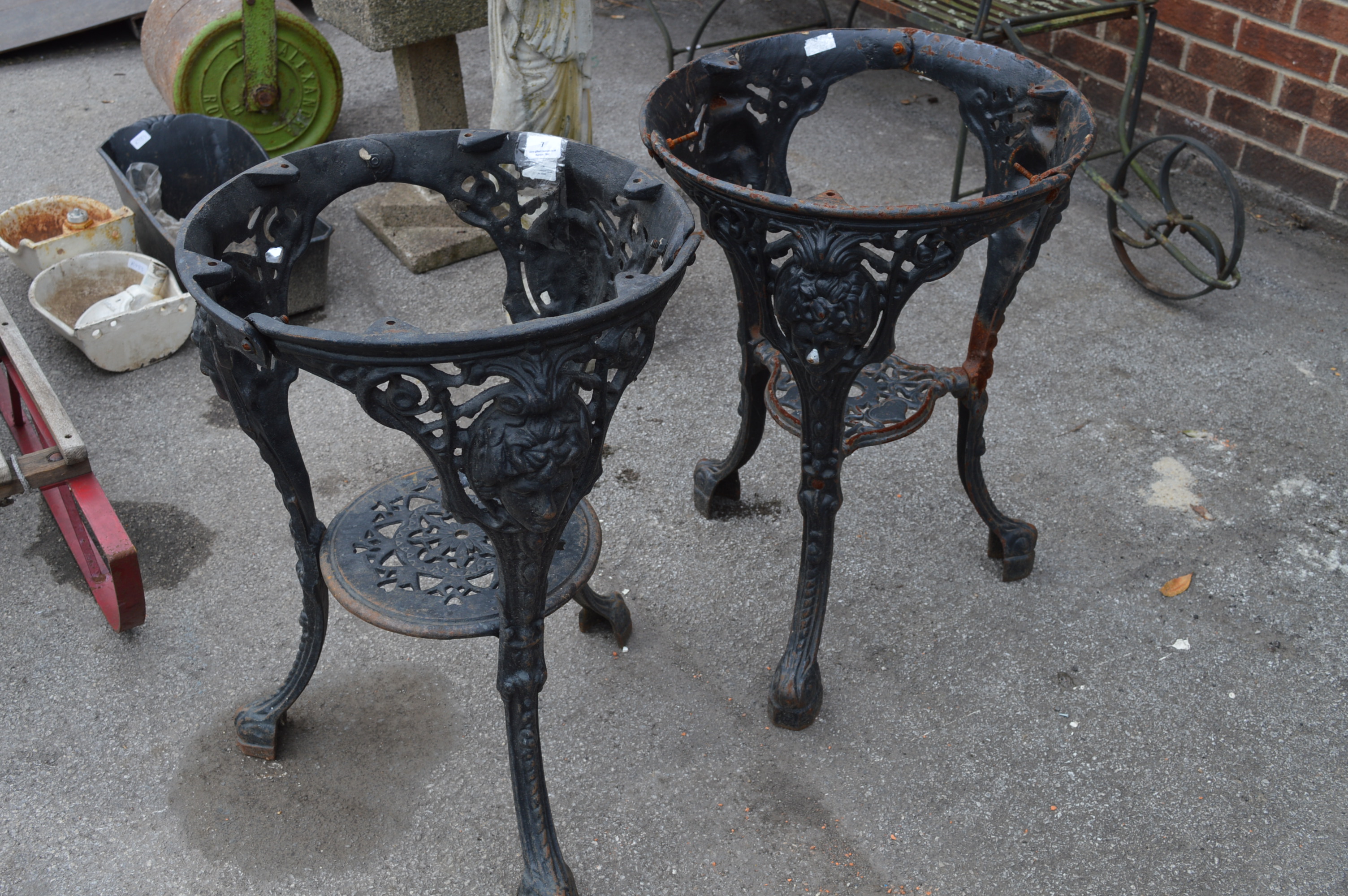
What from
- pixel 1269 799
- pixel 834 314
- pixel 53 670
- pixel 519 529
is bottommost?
pixel 1269 799

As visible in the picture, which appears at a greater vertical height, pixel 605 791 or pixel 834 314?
pixel 834 314

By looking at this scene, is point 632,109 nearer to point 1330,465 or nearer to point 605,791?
point 1330,465

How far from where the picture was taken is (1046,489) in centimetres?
307

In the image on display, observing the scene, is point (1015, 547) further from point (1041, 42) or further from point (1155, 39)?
point (1041, 42)

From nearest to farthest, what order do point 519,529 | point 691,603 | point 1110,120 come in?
point 519,529, point 691,603, point 1110,120

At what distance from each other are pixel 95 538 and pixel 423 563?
0.91 metres

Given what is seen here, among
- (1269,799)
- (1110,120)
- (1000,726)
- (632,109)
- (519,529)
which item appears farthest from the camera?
(632,109)

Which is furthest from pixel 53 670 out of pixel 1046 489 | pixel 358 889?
pixel 1046 489

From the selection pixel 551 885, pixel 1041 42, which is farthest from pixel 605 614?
pixel 1041 42

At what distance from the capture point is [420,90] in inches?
167

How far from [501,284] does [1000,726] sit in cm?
239

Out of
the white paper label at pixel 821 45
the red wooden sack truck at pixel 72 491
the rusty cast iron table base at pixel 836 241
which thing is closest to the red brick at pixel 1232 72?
the rusty cast iron table base at pixel 836 241

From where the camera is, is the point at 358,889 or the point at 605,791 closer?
the point at 358,889

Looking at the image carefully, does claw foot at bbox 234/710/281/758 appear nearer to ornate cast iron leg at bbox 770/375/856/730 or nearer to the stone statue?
ornate cast iron leg at bbox 770/375/856/730
